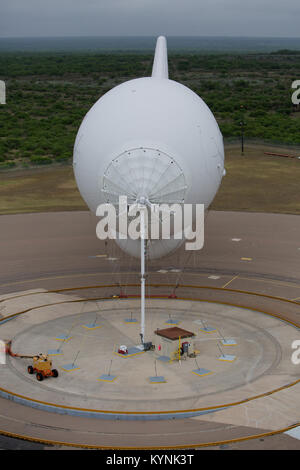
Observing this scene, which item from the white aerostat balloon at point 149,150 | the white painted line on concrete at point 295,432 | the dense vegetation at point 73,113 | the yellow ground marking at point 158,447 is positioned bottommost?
the yellow ground marking at point 158,447

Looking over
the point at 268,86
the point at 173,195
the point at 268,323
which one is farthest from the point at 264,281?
the point at 268,86

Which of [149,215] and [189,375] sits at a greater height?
[149,215]

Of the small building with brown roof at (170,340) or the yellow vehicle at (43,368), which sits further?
the small building with brown roof at (170,340)

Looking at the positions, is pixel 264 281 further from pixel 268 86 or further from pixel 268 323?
pixel 268 86

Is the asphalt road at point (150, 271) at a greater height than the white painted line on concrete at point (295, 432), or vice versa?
the white painted line on concrete at point (295, 432)

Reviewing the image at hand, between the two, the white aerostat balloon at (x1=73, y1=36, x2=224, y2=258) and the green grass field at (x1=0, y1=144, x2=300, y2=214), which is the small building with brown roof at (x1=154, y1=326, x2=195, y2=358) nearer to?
the white aerostat balloon at (x1=73, y1=36, x2=224, y2=258)

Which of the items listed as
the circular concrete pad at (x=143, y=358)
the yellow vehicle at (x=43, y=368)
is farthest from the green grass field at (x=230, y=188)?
the yellow vehicle at (x=43, y=368)

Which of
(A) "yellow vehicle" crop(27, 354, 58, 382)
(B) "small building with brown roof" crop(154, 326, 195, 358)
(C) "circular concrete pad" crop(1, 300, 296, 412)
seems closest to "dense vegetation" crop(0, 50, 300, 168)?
(C) "circular concrete pad" crop(1, 300, 296, 412)

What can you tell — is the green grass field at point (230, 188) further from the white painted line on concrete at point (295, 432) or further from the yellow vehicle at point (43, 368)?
the white painted line on concrete at point (295, 432)
